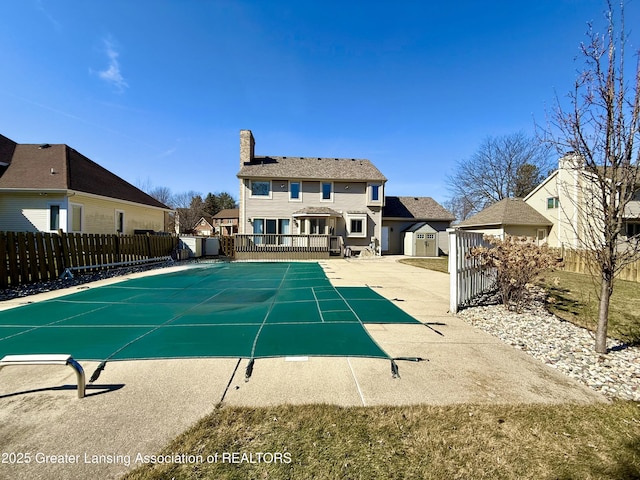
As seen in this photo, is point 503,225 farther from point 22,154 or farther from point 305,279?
point 22,154

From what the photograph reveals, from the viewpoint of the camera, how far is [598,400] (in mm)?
2750

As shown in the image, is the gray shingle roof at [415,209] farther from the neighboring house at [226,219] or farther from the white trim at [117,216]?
the neighboring house at [226,219]

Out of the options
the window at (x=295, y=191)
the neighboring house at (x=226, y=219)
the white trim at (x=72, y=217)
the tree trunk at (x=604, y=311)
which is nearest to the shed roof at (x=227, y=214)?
the neighboring house at (x=226, y=219)

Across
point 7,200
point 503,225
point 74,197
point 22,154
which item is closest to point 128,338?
point 74,197

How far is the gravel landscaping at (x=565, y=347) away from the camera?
314 cm

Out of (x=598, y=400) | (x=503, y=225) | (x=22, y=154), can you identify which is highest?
(x=22, y=154)

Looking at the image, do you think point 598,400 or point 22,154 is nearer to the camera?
point 598,400

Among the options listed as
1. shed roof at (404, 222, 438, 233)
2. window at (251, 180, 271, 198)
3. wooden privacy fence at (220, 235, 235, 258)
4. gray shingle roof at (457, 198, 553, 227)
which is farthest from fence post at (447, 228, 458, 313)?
Answer: gray shingle roof at (457, 198, 553, 227)

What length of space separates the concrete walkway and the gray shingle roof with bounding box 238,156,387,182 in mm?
20099

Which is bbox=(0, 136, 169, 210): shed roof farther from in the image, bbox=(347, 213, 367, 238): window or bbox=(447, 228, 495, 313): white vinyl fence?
bbox=(447, 228, 495, 313): white vinyl fence

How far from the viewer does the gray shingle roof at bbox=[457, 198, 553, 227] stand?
2155 centimetres

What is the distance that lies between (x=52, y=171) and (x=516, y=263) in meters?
21.7

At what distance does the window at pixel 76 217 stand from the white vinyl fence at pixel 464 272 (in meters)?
18.7

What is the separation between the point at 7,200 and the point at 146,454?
2038 centimetres
